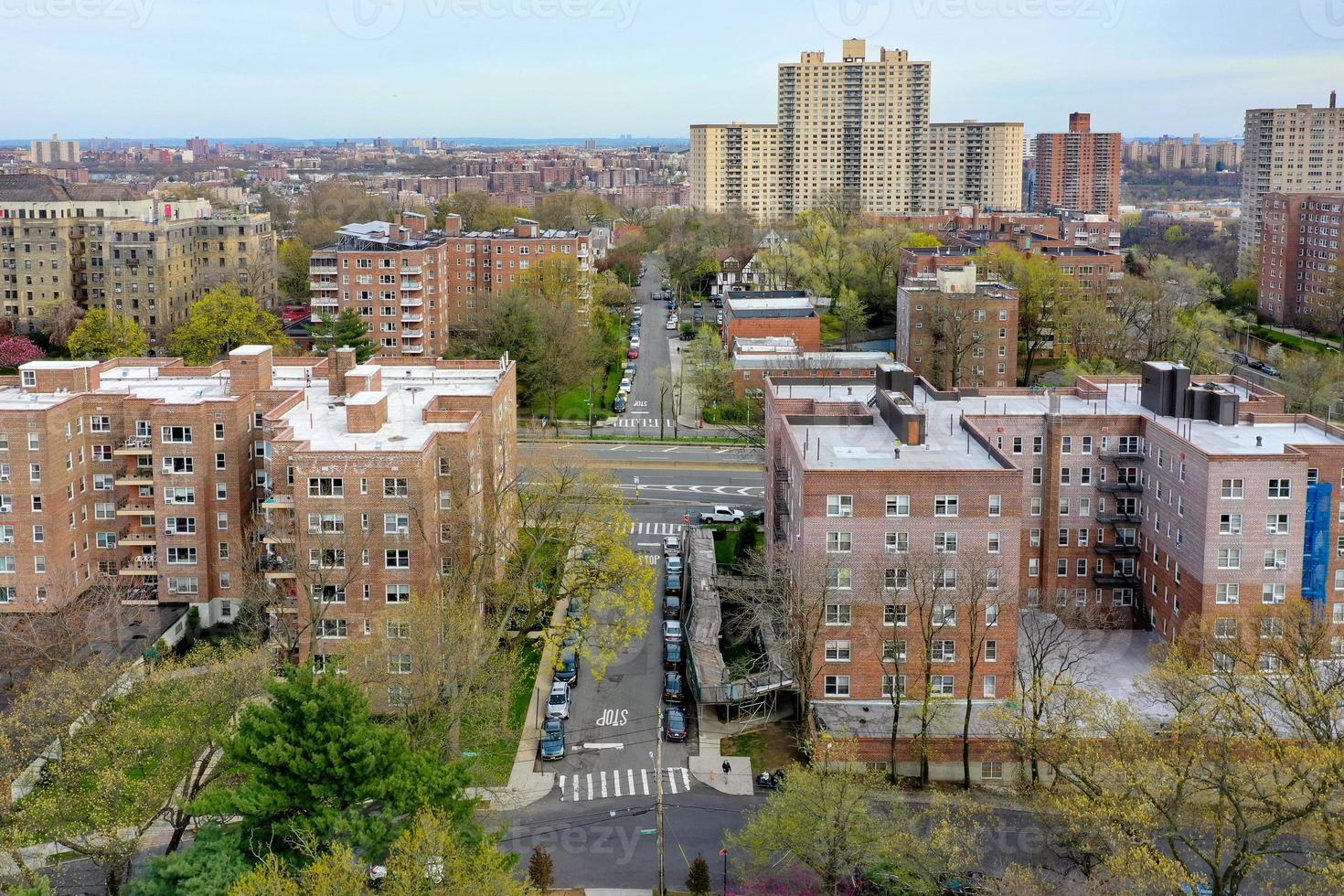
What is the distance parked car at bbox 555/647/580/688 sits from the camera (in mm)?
49188

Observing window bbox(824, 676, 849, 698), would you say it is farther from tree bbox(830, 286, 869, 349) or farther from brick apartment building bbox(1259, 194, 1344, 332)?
brick apartment building bbox(1259, 194, 1344, 332)

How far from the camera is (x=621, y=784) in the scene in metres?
42.2

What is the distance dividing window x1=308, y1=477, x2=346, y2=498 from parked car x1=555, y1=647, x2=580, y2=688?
403 inches

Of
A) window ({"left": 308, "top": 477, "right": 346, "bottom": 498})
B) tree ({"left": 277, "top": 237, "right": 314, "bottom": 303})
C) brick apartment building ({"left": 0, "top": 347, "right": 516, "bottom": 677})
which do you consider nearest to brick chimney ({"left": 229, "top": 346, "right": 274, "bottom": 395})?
brick apartment building ({"left": 0, "top": 347, "right": 516, "bottom": 677})

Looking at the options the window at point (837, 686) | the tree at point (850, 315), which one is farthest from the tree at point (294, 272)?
the window at point (837, 686)

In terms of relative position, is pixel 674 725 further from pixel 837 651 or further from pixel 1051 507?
pixel 1051 507

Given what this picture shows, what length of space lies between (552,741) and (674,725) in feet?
14.7

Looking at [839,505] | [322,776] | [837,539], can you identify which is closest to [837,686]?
[837,539]

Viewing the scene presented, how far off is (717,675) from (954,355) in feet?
161

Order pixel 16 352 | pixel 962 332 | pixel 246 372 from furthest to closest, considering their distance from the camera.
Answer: pixel 16 352
pixel 962 332
pixel 246 372

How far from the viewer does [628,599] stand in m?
49.4

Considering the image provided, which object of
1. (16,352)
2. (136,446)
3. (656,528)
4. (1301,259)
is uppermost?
(1301,259)

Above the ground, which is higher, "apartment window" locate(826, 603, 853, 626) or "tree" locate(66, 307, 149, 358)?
"tree" locate(66, 307, 149, 358)

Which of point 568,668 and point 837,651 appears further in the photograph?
point 568,668
